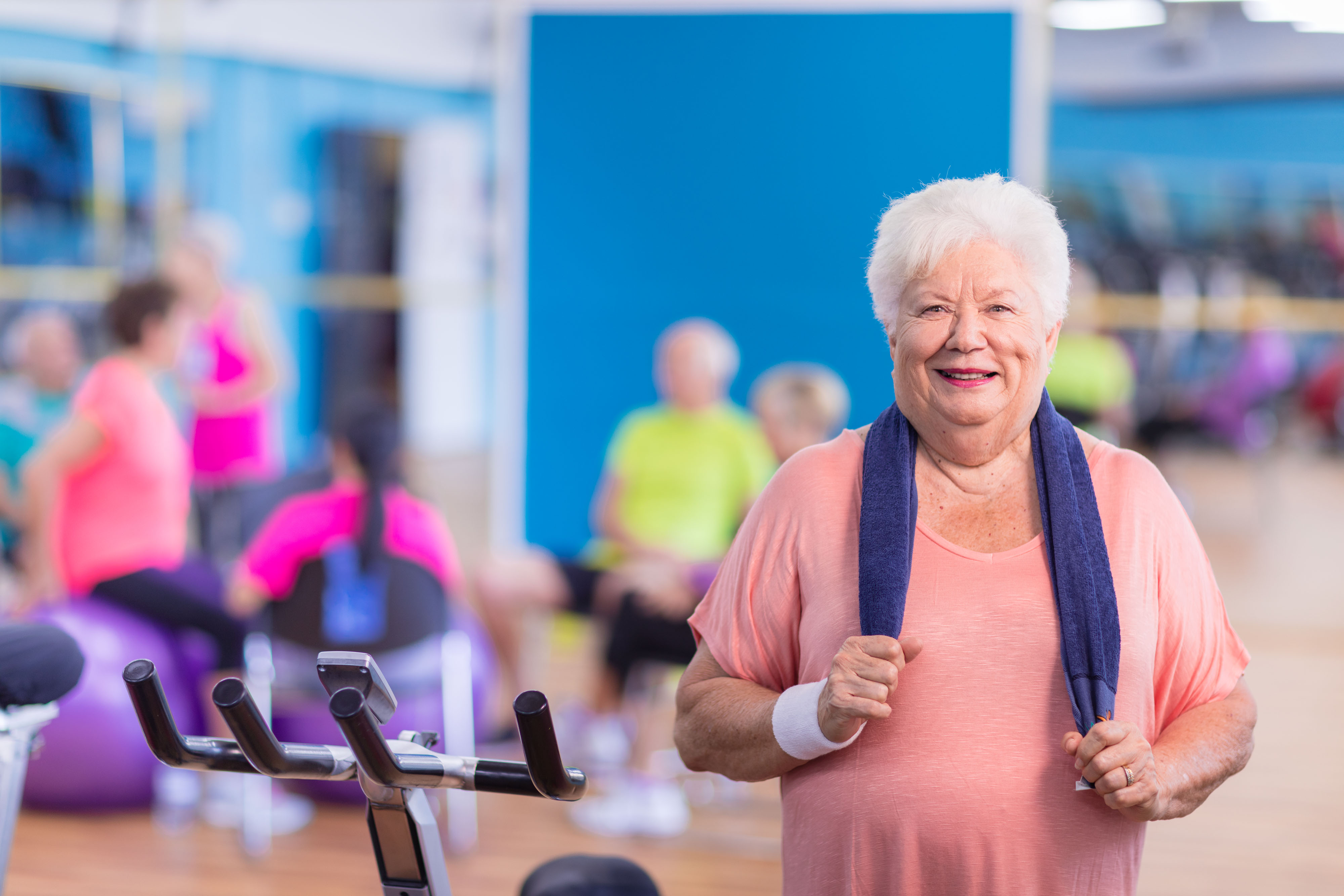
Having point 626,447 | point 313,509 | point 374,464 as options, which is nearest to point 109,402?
point 313,509

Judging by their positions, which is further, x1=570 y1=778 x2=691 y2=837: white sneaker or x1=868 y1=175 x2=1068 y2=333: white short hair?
x1=570 y1=778 x2=691 y2=837: white sneaker

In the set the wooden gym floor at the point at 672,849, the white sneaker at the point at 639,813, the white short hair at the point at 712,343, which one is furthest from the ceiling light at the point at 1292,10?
the white sneaker at the point at 639,813

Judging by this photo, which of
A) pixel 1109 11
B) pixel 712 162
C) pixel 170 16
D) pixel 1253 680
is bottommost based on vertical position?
pixel 1253 680

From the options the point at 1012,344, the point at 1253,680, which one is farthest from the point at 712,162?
the point at 1012,344

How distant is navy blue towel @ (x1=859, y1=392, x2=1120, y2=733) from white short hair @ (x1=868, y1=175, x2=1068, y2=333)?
157 millimetres

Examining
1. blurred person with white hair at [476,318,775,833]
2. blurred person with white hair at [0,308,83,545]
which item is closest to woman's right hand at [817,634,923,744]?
blurred person with white hair at [476,318,775,833]

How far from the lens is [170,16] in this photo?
7949 millimetres

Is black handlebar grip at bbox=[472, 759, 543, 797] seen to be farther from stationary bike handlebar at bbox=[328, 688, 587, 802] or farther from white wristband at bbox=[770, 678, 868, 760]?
white wristband at bbox=[770, 678, 868, 760]

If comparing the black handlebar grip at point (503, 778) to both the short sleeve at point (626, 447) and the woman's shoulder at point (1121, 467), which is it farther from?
the short sleeve at point (626, 447)

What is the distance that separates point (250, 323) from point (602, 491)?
199 cm

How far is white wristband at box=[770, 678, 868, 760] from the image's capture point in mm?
1361

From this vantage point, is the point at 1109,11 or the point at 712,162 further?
the point at 1109,11

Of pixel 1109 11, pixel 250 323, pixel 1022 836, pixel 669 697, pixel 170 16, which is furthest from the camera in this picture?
pixel 1109 11

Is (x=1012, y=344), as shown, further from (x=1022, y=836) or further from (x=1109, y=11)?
(x=1109, y=11)
